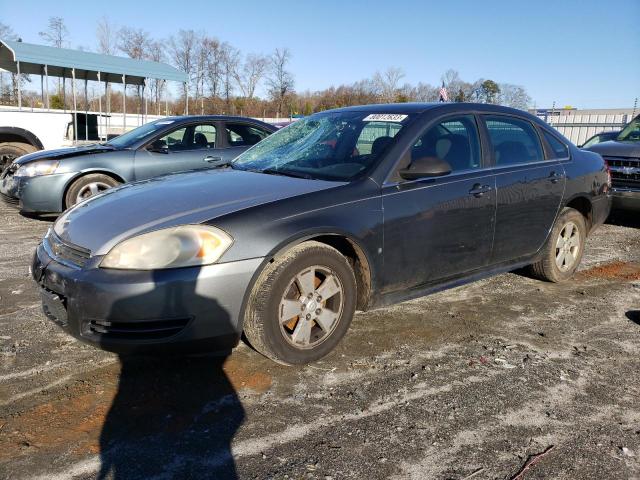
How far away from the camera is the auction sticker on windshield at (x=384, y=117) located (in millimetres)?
3977

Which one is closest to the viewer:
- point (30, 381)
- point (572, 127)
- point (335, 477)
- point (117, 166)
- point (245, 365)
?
point (335, 477)

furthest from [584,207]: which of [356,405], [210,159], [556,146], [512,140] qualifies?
[210,159]

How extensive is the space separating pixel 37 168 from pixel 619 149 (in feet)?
27.0

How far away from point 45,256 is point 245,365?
1373mm

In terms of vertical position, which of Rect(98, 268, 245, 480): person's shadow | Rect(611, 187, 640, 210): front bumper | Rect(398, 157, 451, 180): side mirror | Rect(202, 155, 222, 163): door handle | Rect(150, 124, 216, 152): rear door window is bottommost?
Rect(98, 268, 245, 480): person's shadow

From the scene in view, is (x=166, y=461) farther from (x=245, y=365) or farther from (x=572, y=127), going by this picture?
(x=572, y=127)

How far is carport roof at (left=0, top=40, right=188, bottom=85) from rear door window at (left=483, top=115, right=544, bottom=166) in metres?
13.0

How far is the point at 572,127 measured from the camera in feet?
71.4

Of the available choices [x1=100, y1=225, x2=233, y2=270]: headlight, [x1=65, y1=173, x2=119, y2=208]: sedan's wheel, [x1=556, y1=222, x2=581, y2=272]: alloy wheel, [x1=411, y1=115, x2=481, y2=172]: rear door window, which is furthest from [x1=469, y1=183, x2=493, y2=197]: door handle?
[x1=65, y1=173, x2=119, y2=208]: sedan's wheel

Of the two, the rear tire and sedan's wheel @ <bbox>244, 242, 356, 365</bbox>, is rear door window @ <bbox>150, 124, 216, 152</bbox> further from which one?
sedan's wheel @ <bbox>244, 242, 356, 365</bbox>

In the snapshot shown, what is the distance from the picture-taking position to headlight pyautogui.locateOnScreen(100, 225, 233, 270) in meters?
2.81

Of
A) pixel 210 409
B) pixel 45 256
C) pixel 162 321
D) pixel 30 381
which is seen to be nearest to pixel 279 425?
pixel 210 409

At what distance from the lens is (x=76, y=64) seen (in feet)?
47.6

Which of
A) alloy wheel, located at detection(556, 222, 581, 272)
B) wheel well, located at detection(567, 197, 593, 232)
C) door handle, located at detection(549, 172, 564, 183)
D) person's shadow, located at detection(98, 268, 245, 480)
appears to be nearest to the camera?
person's shadow, located at detection(98, 268, 245, 480)
